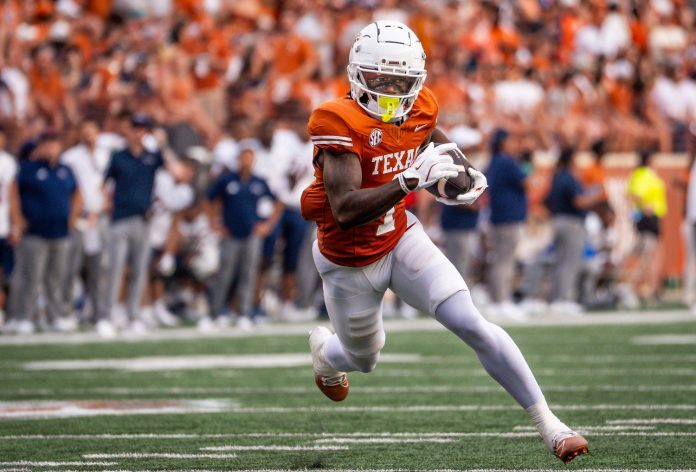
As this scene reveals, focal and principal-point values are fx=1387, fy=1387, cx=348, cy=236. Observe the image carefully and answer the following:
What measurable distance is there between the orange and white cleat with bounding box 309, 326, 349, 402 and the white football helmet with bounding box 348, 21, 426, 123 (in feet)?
4.30

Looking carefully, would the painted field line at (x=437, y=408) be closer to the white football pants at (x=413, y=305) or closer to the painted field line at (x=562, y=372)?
the white football pants at (x=413, y=305)

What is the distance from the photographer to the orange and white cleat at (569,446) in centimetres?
516

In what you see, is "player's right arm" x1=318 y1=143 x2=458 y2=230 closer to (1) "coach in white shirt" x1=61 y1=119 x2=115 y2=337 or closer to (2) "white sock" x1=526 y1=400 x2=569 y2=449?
(2) "white sock" x1=526 y1=400 x2=569 y2=449

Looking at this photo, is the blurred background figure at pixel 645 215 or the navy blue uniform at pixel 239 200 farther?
the blurred background figure at pixel 645 215

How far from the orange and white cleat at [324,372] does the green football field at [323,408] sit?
21 centimetres

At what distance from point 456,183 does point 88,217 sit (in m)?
8.80

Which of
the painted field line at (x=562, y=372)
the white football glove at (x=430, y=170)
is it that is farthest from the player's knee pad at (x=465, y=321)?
the painted field line at (x=562, y=372)

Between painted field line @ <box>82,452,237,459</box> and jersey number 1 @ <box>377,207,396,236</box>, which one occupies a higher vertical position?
jersey number 1 @ <box>377,207,396,236</box>

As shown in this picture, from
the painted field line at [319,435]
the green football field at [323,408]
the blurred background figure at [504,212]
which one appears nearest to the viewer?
the green football field at [323,408]

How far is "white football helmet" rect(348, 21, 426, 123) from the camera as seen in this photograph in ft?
18.7

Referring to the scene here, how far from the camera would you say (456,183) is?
5.66 metres

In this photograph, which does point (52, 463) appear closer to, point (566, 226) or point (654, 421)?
point (654, 421)

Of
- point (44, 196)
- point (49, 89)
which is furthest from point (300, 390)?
point (49, 89)

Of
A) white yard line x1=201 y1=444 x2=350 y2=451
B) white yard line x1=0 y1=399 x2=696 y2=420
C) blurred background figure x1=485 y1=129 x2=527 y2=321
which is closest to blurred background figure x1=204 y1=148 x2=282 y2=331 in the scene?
blurred background figure x1=485 y1=129 x2=527 y2=321
